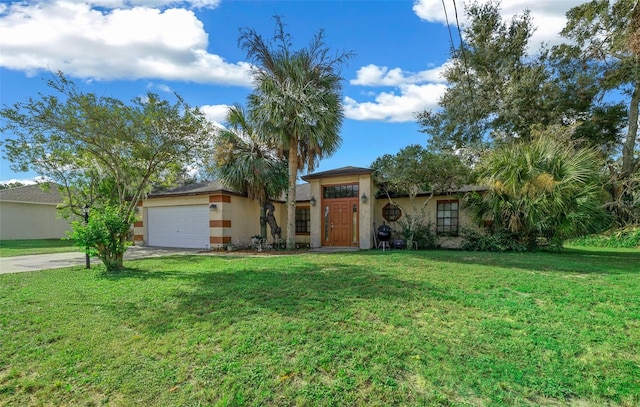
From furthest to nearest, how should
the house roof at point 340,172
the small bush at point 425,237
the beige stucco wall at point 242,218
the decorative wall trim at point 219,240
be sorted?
the beige stucco wall at point 242,218
the decorative wall trim at point 219,240
the small bush at point 425,237
the house roof at point 340,172

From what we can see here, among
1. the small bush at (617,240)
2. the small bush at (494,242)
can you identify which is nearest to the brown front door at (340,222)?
the small bush at (494,242)

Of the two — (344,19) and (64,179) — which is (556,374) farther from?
(64,179)

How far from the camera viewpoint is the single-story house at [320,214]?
1330 centimetres

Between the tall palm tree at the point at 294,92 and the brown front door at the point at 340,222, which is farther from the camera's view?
the brown front door at the point at 340,222

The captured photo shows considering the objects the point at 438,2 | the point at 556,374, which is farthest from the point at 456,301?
the point at 438,2

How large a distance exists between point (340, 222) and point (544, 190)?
733cm

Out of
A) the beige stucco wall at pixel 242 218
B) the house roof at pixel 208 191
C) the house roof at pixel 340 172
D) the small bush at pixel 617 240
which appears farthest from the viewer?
the beige stucco wall at pixel 242 218

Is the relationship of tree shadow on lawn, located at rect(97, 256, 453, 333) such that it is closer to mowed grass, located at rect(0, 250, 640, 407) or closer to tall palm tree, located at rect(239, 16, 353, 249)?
mowed grass, located at rect(0, 250, 640, 407)

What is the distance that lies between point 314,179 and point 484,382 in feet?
38.9

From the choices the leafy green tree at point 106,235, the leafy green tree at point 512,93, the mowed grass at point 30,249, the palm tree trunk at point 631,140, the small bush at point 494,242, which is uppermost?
the leafy green tree at point 512,93

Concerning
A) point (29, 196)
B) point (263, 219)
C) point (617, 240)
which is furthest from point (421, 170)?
point (29, 196)

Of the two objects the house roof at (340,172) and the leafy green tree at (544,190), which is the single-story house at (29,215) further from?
the leafy green tree at (544,190)

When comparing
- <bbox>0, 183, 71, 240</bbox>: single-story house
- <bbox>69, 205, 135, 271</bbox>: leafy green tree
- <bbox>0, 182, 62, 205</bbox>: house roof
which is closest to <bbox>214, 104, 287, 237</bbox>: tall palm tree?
<bbox>69, 205, 135, 271</bbox>: leafy green tree

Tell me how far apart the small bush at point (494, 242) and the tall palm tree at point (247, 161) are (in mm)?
7812
